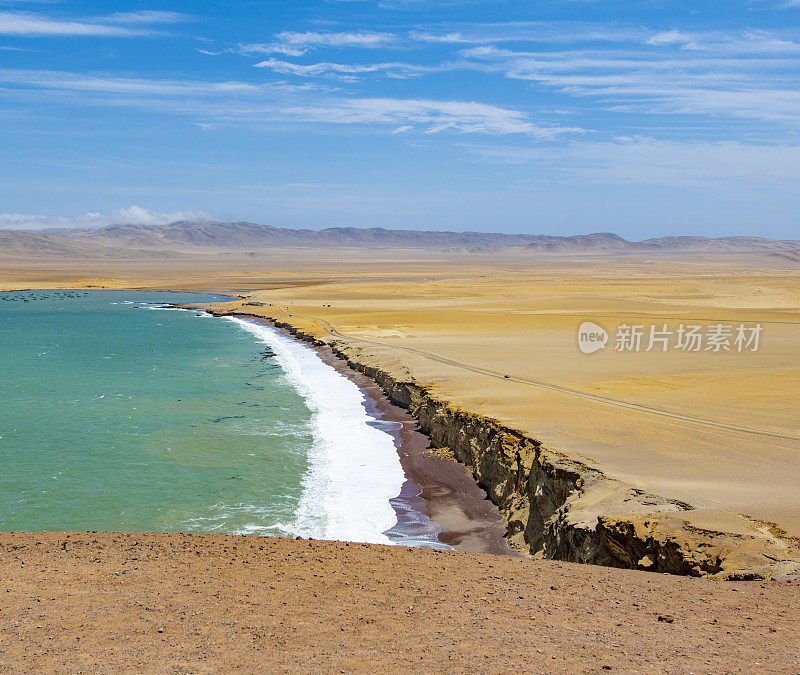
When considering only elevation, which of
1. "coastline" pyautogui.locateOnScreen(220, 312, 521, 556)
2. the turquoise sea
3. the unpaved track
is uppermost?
the unpaved track

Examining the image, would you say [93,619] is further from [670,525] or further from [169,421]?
[169,421]

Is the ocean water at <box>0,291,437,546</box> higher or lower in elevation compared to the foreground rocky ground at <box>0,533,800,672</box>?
lower

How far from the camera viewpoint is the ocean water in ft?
52.6

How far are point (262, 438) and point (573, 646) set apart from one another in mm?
16879

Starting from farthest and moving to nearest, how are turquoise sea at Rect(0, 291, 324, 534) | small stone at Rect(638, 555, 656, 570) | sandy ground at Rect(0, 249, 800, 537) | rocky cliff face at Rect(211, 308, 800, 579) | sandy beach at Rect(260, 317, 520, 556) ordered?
turquoise sea at Rect(0, 291, 324, 534) < sandy beach at Rect(260, 317, 520, 556) < sandy ground at Rect(0, 249, 800, 537) < small stone at Rect(638, 555, 656, 570) < rocky cliff face at Rect(211, 308, 800, 579)

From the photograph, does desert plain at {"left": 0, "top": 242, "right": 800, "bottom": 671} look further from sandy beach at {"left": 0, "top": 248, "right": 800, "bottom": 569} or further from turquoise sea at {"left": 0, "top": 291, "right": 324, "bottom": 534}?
turquoise sea at {"left": 0, "top": 291, "right": 324, "bottom": 534}

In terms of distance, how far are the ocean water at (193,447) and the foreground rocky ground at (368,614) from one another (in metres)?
4.66

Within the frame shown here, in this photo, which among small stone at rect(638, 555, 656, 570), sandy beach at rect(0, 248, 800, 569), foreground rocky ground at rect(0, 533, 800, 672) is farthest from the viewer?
sandy beach at rect(0, 248, 800, 569)

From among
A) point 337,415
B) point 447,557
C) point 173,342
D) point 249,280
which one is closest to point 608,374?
point 337,415

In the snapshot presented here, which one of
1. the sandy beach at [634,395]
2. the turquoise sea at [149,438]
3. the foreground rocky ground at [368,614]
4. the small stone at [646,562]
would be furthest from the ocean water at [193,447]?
the small stone at [646,562]

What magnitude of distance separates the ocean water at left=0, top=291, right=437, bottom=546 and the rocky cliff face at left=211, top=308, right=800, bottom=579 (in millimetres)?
2177

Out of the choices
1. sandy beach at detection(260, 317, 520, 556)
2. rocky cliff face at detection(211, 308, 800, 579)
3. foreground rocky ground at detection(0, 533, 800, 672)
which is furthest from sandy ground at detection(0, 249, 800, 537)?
foreground rocky ground at detection(0, 533, 800, 672)

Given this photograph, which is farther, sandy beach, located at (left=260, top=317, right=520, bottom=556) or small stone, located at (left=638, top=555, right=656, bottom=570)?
sandy beach, located at (left=260, top=317, right=520, bottom=556)

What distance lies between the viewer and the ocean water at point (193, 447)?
52.6ft
